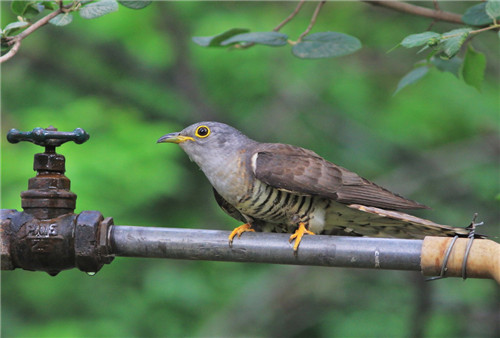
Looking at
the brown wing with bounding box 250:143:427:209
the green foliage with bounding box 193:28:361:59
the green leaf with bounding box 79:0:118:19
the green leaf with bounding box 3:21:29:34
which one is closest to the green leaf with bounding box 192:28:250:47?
the green foliage with bounding box 193:28:361:59

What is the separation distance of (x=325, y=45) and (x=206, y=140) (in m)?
0.74

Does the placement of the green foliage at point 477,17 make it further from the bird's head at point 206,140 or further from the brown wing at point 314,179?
the bird's head at point 206,140

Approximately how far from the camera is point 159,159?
21.7ft

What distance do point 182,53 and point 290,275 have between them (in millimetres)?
2768

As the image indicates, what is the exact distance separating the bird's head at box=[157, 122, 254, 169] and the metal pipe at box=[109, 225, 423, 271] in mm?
778

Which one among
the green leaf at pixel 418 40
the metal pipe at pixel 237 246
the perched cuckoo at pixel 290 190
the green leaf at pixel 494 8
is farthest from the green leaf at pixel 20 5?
the green leaf at pixel 494 8

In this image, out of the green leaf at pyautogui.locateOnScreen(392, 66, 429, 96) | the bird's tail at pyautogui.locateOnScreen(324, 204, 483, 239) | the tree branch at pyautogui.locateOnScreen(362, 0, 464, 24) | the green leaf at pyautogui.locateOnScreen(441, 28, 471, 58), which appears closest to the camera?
the green leaf at pyautogui.locateOnScreen(441, 28, 471, 58)

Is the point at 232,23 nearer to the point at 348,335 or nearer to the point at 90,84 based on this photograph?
the point at 90,84

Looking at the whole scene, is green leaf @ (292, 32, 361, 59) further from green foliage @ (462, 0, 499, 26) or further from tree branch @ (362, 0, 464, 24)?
green foliage @ (462, 0, 499, 26)

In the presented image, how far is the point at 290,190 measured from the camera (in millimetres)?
2969

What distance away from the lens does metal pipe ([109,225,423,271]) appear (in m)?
2.35

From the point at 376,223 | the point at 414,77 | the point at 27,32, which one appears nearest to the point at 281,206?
the point at 376,223

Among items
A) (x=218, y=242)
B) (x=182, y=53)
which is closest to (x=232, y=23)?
(x=182, y=53)

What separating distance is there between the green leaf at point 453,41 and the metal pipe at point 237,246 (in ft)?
2.51
